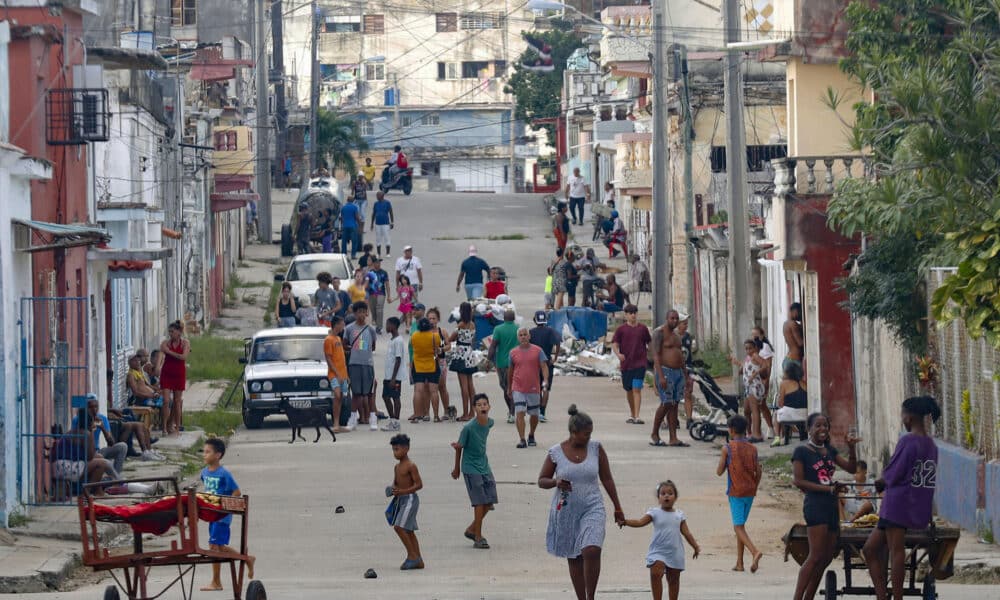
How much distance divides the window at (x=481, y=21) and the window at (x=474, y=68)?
6.48ft

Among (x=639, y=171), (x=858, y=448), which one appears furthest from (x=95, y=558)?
(x=639, y=171)

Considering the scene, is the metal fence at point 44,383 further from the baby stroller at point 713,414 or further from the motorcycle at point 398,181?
the motorcycle at point 398,181

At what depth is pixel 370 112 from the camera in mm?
96500

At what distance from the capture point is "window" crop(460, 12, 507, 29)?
96188 mm

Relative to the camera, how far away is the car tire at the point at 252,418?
2694cm

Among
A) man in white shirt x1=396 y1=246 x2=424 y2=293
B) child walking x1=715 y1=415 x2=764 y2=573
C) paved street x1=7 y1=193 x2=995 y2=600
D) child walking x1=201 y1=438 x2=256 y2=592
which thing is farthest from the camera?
man in white shirt x1=396 y1=246 x2=424 y2=293

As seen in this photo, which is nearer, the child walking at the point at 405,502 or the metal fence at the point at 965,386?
the child walking at the point at 405,502

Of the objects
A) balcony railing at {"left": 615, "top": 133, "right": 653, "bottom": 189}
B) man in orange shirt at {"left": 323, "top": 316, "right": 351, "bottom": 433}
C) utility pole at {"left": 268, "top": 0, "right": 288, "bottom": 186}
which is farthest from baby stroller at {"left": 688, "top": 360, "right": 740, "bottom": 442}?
utility pole at {"left": 268, "top": 0, "right": 288, "bottom": 186}

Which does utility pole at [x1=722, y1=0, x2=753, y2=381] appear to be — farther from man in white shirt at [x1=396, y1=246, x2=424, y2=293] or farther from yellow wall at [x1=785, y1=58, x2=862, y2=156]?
man in white shirt at [x1=396, y1=246, x2=424, y2=293]

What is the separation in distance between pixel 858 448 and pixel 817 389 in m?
2.22

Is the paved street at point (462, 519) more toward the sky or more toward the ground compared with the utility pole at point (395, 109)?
more toward the ground

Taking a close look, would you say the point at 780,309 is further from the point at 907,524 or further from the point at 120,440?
the point at 907,524

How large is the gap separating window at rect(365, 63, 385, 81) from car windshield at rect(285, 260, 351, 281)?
58524mm

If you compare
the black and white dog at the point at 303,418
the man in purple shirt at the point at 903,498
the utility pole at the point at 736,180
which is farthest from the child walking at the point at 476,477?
the utility pole at the point at 736,180
